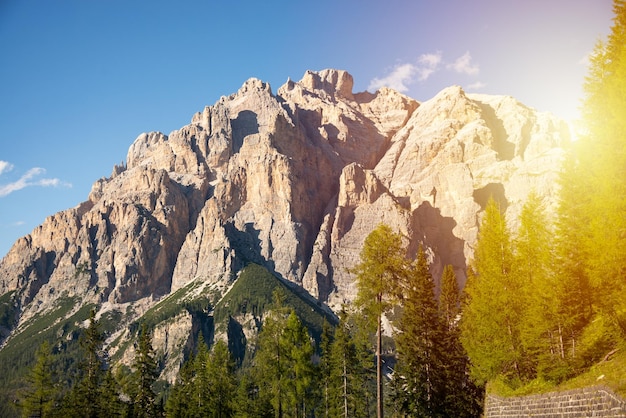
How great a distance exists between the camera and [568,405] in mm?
21578

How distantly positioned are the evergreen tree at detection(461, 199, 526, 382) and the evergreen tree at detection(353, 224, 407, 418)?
750cm

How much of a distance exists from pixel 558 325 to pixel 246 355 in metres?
165

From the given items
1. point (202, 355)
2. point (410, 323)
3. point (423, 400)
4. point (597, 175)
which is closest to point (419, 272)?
point (410, 323)

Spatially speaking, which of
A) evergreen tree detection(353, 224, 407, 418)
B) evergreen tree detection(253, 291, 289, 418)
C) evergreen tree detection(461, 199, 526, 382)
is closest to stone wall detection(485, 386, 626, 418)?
evergreen tree detection(461, 199, 526, 382)

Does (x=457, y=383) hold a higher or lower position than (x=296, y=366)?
lower

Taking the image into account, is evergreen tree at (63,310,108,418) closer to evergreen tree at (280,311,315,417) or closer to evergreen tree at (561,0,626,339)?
evergreen tree at (280,311,315,417)

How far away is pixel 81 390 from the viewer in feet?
201

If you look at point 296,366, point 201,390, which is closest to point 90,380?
point 201,390

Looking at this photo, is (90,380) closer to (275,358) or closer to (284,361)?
(275,358)

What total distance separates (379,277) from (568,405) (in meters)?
14.2

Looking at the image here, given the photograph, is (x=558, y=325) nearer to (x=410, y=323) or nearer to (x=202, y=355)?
(x=410, y=323)

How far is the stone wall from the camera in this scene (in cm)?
1858

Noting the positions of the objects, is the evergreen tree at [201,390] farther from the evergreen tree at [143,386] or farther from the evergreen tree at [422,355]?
the evergreen tree at [422,355]

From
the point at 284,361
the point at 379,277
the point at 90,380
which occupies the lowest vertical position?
the point at 90,380
